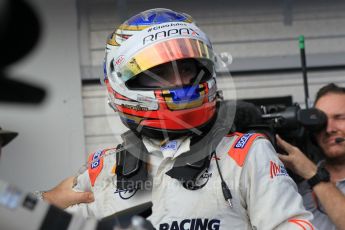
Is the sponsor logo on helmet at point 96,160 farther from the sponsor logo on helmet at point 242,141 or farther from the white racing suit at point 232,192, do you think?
the sponsor logo on helmet at point 242,141

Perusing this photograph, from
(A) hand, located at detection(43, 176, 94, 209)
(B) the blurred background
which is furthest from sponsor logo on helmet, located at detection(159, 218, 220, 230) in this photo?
(B) the blurred background

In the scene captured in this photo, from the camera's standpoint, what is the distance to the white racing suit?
1924 millimetres

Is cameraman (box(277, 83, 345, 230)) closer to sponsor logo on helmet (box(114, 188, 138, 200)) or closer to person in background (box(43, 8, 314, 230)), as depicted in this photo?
person in background (box(43, 8, 314, 230))

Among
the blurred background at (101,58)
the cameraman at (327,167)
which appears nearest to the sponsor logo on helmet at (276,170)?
the cameraman at (327,167)

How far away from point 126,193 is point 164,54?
0.44 meters

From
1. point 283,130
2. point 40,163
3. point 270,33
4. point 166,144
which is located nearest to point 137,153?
point 166,144

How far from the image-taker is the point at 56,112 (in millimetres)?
4445

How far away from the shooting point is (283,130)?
2779 mm

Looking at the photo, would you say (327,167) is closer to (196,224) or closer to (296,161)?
(296,161)

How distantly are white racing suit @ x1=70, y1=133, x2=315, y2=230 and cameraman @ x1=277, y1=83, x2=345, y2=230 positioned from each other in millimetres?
616

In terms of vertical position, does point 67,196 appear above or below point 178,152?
below

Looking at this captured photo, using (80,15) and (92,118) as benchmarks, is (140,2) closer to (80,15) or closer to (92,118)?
(80,15)

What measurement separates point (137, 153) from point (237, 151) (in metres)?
0.33

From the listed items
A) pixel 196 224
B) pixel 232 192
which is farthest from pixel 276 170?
pixel 196 224
